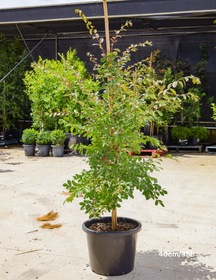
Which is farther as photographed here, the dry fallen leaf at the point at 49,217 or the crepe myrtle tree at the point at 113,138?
the dry fallen leaf at the point at 49,217

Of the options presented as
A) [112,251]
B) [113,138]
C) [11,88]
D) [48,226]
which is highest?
[11,88]

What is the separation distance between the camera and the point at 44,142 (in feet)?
31.2

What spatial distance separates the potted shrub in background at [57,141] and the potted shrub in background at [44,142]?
0.16 metres

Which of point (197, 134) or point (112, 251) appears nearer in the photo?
point (112, 251)

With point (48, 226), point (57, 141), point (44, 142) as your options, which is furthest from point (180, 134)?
point (48, 226)

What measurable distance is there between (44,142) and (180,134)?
4230mm

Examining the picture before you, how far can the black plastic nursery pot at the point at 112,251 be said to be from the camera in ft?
8.51

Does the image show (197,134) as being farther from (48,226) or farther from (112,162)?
(112,162)

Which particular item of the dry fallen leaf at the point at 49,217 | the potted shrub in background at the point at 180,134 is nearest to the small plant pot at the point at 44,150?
the potted shrub in background at the point at 180,134

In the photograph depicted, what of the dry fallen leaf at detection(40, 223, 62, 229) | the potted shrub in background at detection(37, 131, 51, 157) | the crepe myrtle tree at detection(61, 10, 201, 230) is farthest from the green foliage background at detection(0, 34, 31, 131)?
the crepe myrtle tree at detection(61, 10, 201, 230)

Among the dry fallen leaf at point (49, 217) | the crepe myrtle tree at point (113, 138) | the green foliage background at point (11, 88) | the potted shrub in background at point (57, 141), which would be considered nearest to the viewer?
the crepe myrtle tree at point (113, 138)

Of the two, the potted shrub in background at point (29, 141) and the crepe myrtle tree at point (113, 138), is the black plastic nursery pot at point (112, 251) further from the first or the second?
the potted shrub in background at point (29, 141)

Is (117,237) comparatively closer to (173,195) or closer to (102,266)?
(102,266)

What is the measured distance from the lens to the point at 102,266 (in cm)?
265
